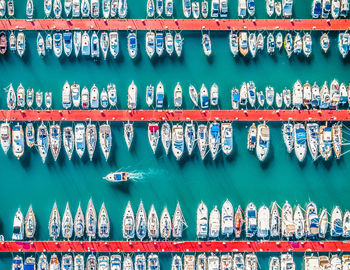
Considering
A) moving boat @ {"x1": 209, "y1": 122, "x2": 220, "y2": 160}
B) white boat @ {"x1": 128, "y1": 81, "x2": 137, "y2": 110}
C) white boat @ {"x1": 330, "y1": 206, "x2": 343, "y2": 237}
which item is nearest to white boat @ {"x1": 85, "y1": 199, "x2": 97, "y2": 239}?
white boat @ {"x1": 128, "y1": 81, "x2": 137, "y2": 110}

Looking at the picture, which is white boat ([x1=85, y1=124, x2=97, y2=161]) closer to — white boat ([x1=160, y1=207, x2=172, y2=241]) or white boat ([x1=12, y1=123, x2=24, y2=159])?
white boat ([x1=12, y1=123, x2=24, y2=159])

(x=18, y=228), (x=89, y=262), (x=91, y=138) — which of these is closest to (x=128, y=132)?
(x=91, y=138)

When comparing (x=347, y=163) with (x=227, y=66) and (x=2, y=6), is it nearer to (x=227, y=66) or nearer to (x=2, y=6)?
(x=227, y=66)

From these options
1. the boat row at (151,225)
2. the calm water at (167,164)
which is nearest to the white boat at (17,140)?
the calm water at (167,164)

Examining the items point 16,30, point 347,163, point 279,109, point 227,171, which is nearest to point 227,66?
point 279,109

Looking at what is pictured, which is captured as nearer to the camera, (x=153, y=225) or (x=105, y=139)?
(x=153, y=225)

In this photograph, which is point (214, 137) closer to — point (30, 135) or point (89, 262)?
point (89, 262)
